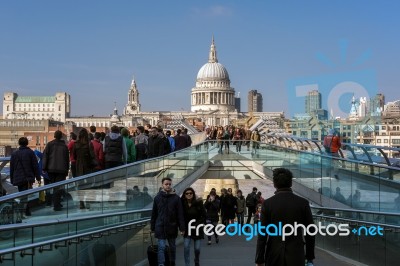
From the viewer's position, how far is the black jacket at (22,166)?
33.2 feet

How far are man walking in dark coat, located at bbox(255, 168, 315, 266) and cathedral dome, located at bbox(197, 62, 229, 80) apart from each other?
6951 inches

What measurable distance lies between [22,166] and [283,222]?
553 centimetres

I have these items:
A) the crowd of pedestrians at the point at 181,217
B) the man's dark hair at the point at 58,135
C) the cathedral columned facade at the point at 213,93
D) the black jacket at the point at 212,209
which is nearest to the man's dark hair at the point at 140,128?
the black jacket at the point at 212,209

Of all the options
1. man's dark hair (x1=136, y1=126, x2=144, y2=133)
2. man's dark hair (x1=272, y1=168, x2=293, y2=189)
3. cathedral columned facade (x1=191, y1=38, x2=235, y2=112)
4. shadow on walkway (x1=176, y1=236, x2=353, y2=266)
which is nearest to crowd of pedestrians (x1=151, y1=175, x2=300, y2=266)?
man's dark hair (x1=272, y1=168, x2=293, y2=189)

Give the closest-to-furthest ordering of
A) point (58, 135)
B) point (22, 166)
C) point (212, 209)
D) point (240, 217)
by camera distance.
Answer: point (22, 166), point (58, 135), point (212, 209), point (240, 217)

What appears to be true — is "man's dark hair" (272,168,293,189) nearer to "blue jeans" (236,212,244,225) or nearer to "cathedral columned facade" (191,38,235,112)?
"blue jeans" (236,212,244,225)

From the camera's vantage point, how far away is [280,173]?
5.73 m

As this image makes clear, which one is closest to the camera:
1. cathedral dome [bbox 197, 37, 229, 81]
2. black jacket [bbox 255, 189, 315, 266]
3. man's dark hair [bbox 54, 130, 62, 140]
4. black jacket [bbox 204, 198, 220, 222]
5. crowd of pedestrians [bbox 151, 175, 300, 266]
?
black jacket [bbox 255, 189, 315, 266]

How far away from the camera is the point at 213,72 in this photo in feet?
605

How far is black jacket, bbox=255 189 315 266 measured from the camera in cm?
552

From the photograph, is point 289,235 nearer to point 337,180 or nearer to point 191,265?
point 191,265

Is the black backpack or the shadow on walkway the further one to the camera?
the black backpack

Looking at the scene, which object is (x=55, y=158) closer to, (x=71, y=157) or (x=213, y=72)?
(x=71, y=157)

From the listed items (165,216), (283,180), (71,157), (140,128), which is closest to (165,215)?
(165,216)
